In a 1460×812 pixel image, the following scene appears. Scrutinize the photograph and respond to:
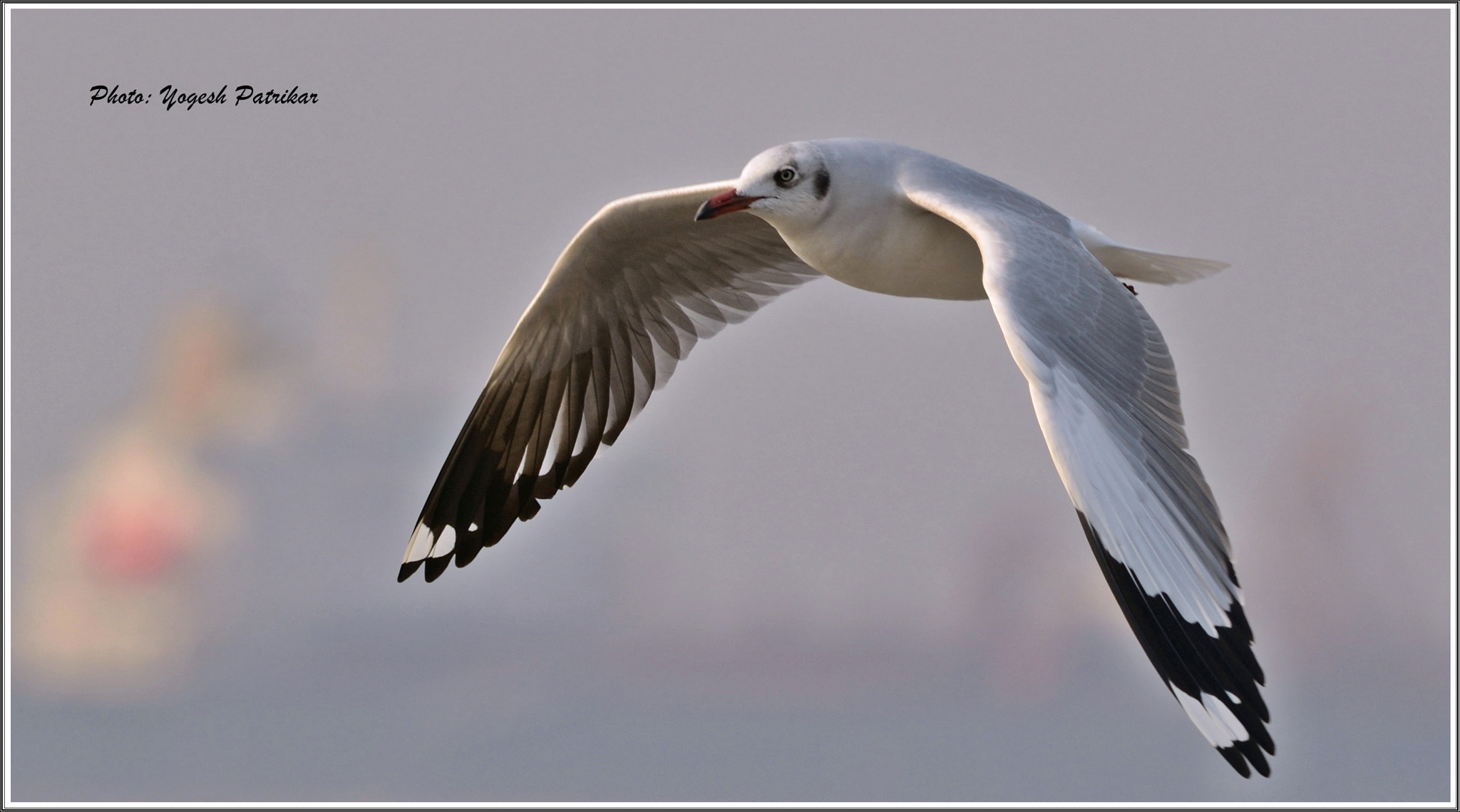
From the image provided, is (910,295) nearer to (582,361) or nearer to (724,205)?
(724,205)

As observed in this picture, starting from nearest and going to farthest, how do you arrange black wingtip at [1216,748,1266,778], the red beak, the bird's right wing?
black wingtip at [1216,748,1266,778] < the red beak < the bird's right wing

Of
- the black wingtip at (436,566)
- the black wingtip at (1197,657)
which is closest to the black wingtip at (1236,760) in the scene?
the black wingtip at (1197,657)

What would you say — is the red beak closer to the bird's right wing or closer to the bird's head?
the bird's head

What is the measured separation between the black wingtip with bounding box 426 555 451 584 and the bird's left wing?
127 centimetres

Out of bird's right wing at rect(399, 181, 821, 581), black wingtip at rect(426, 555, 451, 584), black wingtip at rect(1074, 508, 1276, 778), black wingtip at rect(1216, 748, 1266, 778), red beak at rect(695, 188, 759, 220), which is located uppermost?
red beak at rect(695, 188, 759, 220)

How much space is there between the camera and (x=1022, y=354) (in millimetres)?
1845

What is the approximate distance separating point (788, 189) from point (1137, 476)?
742 millimetres

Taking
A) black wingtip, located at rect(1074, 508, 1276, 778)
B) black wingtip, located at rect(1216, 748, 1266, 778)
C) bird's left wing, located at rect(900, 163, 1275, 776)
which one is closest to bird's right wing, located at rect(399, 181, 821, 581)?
bird's left wing, located at rect(900, 163, 1275, 776)

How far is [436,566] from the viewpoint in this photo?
113 inches

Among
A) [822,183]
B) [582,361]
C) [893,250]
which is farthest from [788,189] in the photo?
[582,361]

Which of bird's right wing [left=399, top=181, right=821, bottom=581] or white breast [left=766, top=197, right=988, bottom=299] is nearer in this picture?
white breast [left=766, top=197, right=988, bottom=299]

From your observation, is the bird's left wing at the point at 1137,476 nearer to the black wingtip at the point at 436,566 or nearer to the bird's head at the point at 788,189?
the bird's head at the point at 788,189

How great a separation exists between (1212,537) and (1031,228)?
535 millimetres

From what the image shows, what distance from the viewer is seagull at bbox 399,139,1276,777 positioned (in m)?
1.76
